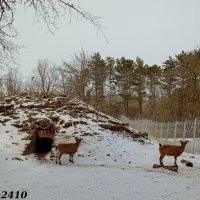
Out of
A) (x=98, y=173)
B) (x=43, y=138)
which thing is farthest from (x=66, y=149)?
(x=43, y=138)

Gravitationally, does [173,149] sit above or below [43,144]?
above

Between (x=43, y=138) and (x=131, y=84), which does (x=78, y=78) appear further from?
(x=43, y=138)

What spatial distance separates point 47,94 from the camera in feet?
85.6

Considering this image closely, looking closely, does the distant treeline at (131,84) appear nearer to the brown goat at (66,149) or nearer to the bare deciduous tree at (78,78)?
the bare deciduous tree at (78,78)

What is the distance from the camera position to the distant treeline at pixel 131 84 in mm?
45594

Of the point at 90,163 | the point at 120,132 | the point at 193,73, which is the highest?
the point at 193,73

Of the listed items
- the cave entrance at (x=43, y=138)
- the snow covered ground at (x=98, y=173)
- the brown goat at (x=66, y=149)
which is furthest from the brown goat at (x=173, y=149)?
the cave entrance at (x=43, y=138)

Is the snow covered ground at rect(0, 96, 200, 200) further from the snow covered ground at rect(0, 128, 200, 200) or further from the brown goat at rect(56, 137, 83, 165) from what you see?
the brown goat at rect(56, 137, 83, 165)

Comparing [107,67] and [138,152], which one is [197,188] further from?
[107,67]

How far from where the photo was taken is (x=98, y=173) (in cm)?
1290

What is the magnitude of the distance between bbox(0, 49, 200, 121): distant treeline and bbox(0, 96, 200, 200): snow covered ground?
25993 mm

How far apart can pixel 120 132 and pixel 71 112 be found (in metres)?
3.15

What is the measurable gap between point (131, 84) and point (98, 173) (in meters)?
46.6

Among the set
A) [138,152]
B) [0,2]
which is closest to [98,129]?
[138,152]
